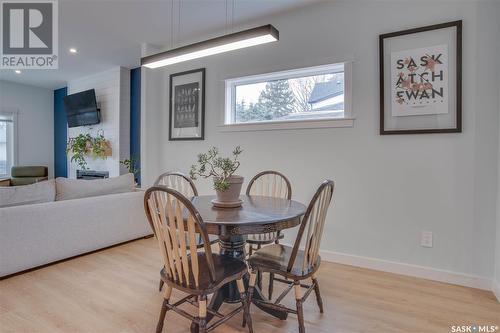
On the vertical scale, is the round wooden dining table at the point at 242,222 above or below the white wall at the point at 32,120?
below

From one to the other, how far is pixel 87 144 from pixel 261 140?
4.02m

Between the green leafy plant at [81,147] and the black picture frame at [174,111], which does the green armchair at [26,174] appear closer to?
the green leafy plant at [81,147]

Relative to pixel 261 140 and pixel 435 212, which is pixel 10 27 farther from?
pixel 435 212

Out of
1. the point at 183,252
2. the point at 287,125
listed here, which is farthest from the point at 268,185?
the point at 183,252

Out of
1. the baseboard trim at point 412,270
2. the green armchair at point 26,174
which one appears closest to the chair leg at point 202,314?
the baseboard trim at point 412,270

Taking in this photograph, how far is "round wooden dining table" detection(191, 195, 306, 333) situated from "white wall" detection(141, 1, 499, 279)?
987 mm

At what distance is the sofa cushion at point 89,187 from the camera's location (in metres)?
2.91

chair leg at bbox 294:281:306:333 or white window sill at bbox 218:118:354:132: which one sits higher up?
white window sill at bbox 218:118:354:132

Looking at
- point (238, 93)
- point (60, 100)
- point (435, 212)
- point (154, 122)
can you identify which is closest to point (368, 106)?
point (435, 212)

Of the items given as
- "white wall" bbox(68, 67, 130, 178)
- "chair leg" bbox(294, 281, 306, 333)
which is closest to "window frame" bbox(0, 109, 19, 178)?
"white wall" bbox(68, 67, 130, 178)

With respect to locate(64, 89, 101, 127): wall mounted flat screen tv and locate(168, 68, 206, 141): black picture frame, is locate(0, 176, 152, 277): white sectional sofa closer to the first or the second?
locate(168, 68, 206, 141): black picture frame

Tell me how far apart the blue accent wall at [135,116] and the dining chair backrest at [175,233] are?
4006mm

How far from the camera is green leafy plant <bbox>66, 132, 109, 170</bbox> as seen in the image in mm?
5469

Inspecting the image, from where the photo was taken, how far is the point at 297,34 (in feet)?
10.4
